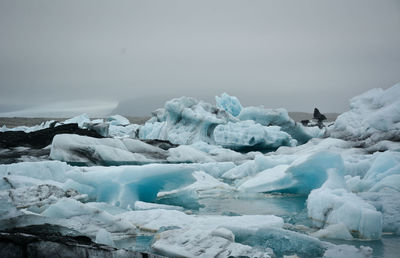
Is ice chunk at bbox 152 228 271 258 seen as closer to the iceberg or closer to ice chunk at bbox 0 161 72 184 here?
ice chunk at bbox 0 161 72 184

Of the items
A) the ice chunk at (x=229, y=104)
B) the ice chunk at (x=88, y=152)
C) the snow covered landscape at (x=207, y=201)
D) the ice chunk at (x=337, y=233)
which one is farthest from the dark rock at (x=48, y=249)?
the ice chunk at (x=229, y=104)

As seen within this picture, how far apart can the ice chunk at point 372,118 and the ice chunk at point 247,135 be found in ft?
7.76

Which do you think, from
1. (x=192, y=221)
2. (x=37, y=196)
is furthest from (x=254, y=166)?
(x=37, y=196)

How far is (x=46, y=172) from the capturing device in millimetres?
7305

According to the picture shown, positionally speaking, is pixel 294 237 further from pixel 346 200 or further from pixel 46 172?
pixel 46 172

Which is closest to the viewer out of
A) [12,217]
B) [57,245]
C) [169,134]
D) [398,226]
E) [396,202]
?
[57,245]

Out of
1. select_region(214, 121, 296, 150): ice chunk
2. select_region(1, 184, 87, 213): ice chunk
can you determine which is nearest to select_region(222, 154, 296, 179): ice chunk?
select_region(1, 184, 87, 213): ice chunk

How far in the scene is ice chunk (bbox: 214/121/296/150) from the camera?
52.8 ft

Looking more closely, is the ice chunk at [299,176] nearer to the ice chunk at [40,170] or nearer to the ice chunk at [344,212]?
the ice chunk at [344,212]

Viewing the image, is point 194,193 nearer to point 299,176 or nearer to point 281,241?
point 299,176

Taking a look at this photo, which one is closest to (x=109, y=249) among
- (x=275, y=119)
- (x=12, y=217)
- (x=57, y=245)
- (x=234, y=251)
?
(x=57, y=245)

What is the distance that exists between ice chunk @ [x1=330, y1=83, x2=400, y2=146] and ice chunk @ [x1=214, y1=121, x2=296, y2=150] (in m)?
2.37

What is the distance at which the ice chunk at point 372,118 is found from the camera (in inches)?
492

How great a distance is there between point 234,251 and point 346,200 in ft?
6.06
